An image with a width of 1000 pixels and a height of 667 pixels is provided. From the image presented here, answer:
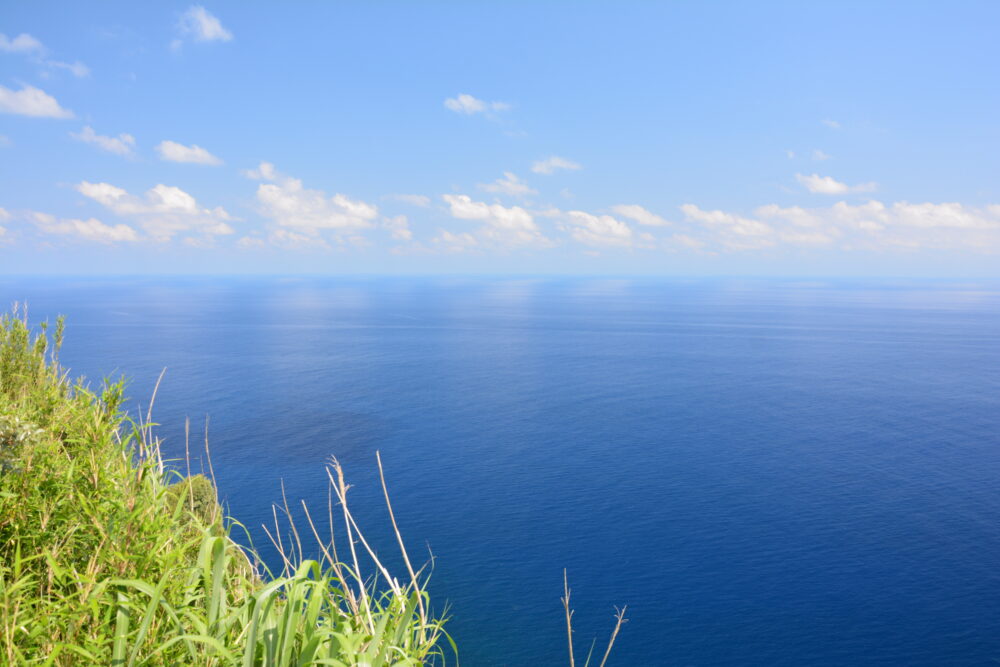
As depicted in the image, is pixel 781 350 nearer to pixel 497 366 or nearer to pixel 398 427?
pixel 497 366

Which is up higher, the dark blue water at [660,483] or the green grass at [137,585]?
the green grass at [137,585]

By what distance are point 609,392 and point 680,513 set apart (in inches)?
1766

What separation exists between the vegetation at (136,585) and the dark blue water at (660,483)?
3993cm

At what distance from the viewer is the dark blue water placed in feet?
146

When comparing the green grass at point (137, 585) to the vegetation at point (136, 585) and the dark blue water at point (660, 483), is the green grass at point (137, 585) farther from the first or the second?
the dark blue water at point (660, 483)

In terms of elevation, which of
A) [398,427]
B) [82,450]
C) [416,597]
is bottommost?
[398,427]

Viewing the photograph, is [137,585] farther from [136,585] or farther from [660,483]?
[660,483]

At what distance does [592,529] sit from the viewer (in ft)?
187

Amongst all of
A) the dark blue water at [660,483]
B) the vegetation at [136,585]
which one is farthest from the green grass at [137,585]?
the dark blue water at [660,483]

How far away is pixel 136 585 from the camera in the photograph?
410 centimetres

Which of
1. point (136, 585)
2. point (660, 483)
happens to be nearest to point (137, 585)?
point (136, 585)

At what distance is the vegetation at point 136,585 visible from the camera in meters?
4.02

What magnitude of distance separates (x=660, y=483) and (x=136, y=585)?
6700cm

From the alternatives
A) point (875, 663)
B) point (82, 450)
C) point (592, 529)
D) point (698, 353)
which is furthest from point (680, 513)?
point (698, 353)
